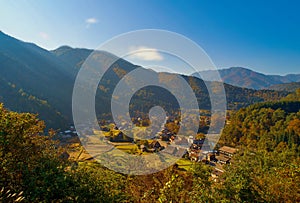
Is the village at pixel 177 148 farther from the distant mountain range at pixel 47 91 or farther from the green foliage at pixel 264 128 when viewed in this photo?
the distant mountain range at pixel 47 91

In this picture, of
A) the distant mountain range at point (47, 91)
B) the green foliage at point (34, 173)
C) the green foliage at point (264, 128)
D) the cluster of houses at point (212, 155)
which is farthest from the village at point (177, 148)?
the green foliage at point (34, 173)

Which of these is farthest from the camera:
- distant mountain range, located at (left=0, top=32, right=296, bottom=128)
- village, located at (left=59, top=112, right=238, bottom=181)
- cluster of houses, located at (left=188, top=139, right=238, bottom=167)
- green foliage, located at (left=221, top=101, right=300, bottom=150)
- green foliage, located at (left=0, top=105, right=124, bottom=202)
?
distant mountain range, located at (left=0, top=32, right=296, bottom=128)

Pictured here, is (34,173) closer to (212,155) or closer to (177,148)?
(212,155)

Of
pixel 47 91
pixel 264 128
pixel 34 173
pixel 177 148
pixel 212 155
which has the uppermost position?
pixel 34 173

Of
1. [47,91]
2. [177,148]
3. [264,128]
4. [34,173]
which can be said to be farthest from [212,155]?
[47,91]

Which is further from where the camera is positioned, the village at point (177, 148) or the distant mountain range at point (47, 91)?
the distant mountain range at point (47, 91)

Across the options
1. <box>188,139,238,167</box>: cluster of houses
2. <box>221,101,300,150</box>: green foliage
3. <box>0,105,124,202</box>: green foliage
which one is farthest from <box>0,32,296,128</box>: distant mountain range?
<box>0,105,124,202</box>: green foliage

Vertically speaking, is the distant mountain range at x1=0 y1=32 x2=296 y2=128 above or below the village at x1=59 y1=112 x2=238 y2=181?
above

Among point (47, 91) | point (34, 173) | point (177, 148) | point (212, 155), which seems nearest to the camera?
point (34, 173)

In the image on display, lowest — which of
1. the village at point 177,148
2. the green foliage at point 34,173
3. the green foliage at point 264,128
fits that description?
the village at point 177,148

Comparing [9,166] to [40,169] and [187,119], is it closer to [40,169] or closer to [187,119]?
[40,169]

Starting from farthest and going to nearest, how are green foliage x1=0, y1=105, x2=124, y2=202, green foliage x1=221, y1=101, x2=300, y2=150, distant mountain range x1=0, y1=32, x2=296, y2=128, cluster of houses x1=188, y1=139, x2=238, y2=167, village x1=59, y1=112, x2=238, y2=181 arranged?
distant mountain range x1=0, y1=32, x2=296, y2=128
green foliage x1=221, y1=101, x2=300, y2=150
cluster of houses x1=188, y1=139, x2=238, y2=167
village x1=59, y1=112, x2=238, y2=181
green foliage x1=0, y1=105, x2=124, y2=202

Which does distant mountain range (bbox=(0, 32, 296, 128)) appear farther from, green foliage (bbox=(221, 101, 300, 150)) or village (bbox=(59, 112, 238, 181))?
green foliage (bbox=(221, 101, 300, 150))

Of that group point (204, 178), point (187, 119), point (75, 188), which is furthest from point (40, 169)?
point (187, 119)
